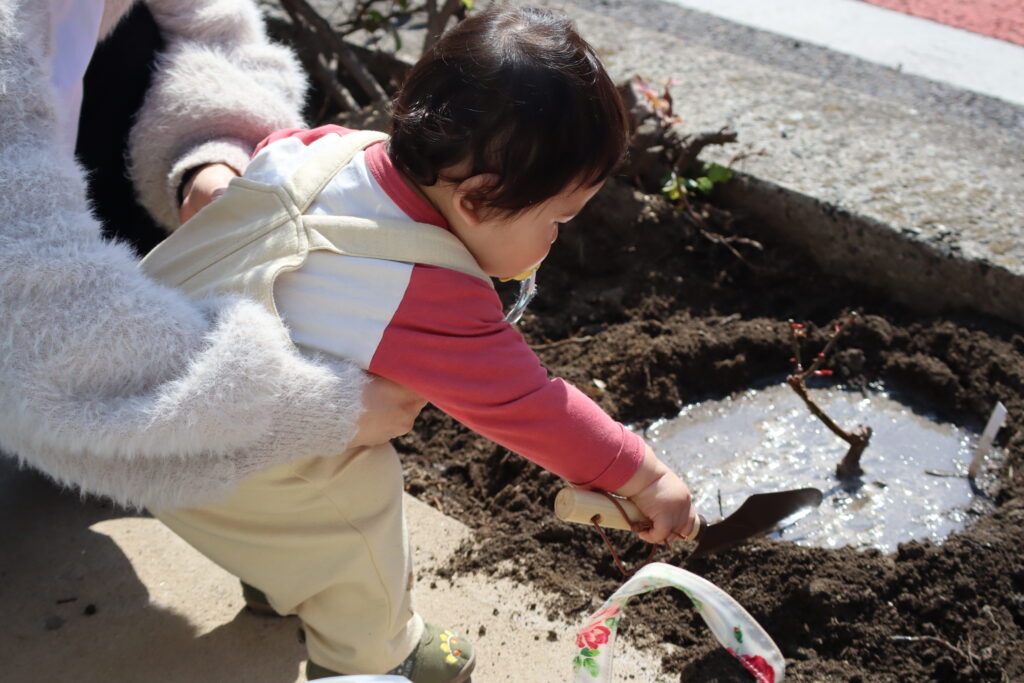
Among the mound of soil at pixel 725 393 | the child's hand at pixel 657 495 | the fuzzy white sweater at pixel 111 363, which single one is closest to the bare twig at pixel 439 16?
the mound of soil at pixel 725 393

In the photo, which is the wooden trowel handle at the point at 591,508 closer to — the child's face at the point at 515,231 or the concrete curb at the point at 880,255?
the child's face at the point at 515,231

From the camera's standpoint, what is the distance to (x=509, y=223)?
156cm

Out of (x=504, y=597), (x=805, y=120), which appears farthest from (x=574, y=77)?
(x=805, y=120)

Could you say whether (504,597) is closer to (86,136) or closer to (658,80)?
(86,136)

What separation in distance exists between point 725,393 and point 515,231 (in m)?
1.21

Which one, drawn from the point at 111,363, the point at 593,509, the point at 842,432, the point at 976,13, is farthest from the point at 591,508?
the point at 976,13

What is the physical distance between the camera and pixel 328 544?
5.41ft

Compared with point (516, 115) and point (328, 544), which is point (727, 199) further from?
point (328, 544)

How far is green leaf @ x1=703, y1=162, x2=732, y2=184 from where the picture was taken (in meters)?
2.93

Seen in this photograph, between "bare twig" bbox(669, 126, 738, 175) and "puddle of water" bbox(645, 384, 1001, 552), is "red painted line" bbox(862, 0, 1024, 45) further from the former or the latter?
"puddle of water" bbox(645, 384, 1001, 552)

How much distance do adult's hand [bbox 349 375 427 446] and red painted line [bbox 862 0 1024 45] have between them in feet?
13.8

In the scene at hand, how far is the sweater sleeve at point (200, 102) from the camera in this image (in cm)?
200

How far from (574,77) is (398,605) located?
953mm

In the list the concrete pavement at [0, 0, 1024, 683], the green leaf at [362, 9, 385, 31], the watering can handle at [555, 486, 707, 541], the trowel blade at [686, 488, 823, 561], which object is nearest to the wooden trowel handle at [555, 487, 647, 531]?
the watering can handle at [555, 486, 707, 541]
